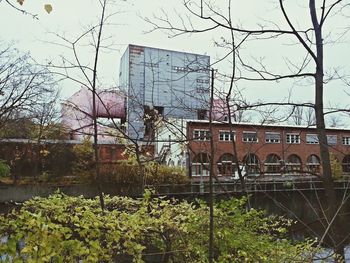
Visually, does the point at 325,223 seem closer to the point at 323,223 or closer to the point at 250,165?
the point at 323,223

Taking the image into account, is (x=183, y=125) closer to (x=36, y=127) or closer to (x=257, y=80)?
(x=257, y=80)

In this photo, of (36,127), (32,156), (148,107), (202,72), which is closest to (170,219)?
(202,72)

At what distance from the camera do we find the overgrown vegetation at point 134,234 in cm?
235

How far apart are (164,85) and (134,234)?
3.63m

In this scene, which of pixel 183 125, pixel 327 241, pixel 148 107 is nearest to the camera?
pixel 327 241

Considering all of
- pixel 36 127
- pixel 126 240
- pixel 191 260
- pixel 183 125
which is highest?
pixel 36 127

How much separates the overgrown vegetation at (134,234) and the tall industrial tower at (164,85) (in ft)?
3.86

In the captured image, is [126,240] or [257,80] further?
[257,80]

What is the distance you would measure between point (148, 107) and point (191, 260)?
4.70m

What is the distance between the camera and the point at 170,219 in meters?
4.36

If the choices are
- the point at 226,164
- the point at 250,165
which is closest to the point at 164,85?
the point at 226,164

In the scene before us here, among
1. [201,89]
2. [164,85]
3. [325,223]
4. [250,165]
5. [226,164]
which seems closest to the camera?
[325,223]

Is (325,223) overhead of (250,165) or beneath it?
beneath

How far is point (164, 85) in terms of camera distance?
6559 mm
